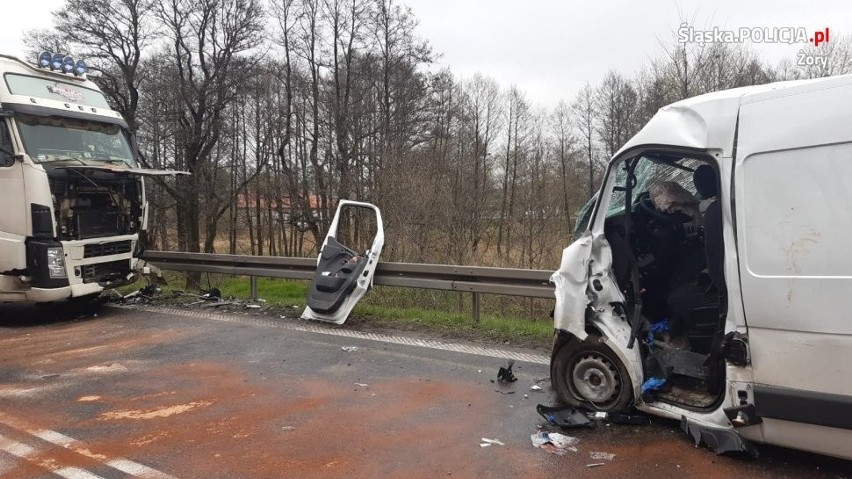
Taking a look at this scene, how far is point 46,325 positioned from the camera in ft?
24.6

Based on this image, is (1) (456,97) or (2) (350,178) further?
(1) (456,97)

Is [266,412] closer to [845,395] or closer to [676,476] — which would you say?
[676,476]

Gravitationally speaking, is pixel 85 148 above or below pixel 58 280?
above

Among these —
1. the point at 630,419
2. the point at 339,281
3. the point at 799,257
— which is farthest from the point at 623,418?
the point at 339,281

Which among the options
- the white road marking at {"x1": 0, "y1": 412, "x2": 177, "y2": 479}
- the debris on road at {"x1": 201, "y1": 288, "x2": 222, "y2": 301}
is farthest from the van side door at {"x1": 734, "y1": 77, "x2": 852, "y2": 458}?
the debris on road at {"x1": 201, "y1": 288, "x2": 222, "y2": 301}

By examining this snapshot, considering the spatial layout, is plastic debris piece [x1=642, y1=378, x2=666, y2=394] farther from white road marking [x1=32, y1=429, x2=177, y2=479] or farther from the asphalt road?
white road marking [x1=32, y1=429, x2=177, y2=479]

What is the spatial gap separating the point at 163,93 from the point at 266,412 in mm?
23008

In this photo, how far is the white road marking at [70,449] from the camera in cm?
325

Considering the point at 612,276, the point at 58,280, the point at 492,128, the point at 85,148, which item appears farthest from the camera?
the point at 492,128

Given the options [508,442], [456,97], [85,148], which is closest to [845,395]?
[508,442]

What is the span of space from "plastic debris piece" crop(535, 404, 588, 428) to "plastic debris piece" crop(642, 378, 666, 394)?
0.46 m

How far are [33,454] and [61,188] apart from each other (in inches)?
199

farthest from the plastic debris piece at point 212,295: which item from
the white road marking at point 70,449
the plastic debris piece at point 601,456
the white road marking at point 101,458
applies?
the plastic debris piece at point 601,456

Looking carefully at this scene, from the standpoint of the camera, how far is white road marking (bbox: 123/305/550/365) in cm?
562
